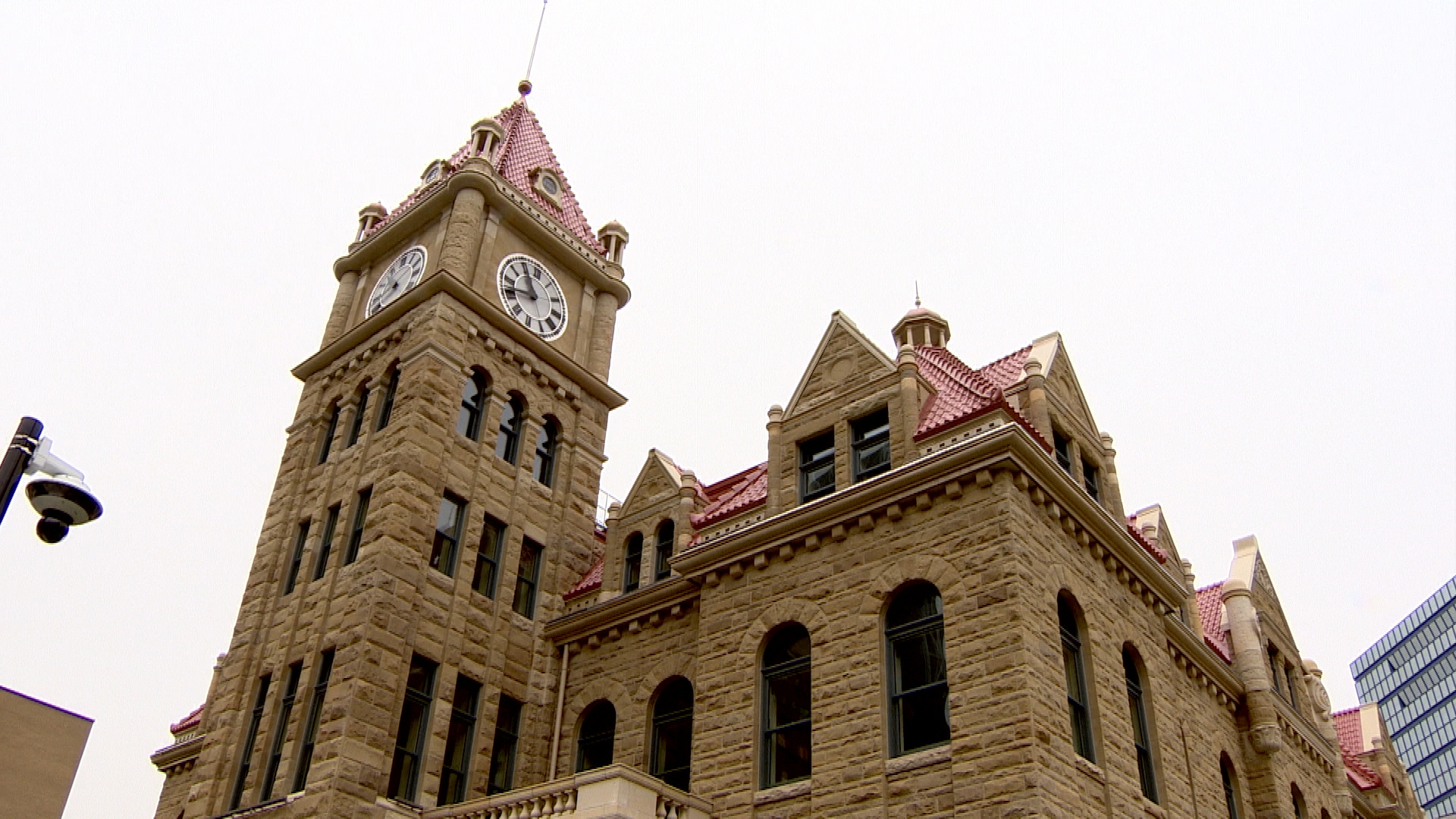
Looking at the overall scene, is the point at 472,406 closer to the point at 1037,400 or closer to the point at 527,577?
the point at 527,577

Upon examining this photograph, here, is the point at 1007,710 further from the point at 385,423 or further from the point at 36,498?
the point at 385,423

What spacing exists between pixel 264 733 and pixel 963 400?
14210 mm

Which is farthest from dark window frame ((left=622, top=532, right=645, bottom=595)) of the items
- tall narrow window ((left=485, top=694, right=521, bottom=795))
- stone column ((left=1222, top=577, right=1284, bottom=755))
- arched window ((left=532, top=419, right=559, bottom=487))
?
stone column ((left=1222, top=577, right=1284, bottom=755))

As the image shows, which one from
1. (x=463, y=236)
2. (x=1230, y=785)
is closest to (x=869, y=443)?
(x=1230, y=785)

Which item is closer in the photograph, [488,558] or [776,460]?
[776,460]

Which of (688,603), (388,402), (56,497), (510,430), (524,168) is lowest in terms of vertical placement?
(56,497)

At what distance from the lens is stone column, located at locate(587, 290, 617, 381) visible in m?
29.7

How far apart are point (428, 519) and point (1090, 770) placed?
13.1 meters

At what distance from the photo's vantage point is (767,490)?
21422 millimetres

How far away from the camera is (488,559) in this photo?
24.9 meters

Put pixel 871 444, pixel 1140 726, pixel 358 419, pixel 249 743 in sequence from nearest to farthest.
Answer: pixel 1140 726 → pixel 871 444 → pixel 249 743 → pixel 358 419

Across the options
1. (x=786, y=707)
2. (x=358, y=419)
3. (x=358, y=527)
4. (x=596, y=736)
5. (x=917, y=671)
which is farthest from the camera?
(x=358, y=419)

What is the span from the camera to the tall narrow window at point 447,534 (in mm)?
23812

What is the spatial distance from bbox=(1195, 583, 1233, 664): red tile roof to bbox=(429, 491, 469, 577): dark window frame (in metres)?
15.3
